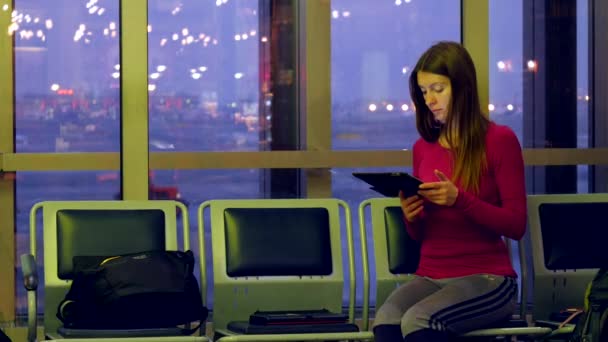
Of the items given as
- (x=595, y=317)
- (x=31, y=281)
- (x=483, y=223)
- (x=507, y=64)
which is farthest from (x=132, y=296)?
(x=507, y=64)

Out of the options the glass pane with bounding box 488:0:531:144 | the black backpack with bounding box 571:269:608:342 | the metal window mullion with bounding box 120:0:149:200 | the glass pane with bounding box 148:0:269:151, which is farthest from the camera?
the glass pane with bounding box 488:0:531:144

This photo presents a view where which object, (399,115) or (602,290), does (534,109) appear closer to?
(399,115)

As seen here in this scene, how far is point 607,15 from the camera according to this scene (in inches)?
236

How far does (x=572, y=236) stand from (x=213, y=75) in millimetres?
1966

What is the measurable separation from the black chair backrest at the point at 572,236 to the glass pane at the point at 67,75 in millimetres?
2126

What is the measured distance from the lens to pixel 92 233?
477 centimetres

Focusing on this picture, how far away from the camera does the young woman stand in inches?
162

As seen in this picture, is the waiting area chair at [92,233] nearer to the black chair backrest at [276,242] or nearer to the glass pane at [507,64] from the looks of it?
the black chair backrest at [276,242]

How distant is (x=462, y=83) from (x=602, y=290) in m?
0.93

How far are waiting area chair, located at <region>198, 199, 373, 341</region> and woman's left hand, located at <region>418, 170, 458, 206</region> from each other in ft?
2.92

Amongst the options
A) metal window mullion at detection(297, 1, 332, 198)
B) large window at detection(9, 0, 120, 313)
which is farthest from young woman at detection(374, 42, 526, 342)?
large window at detection(9, 0, 120, 313)

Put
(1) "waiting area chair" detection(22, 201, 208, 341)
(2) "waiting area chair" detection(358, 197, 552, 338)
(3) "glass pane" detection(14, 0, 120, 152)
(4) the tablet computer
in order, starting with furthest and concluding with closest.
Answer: (3) "glass pane" detection(14, 0, 120, 152) → (2) "waiting area chair" detection(358, 197, 552, 338) → (1) "waiting area chair" detection(22, 201, 208, 341) → (4) the tablet computer

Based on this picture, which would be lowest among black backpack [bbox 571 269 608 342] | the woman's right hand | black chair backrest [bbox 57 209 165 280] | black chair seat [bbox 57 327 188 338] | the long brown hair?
black chair seat [bbox 57 327 188 338]

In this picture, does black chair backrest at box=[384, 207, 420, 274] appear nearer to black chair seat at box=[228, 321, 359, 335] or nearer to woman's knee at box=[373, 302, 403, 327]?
black chair seat at box=[228, 321, 359, 335]
